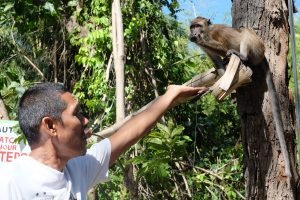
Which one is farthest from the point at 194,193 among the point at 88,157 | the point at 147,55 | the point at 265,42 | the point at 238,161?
the point at 88,157

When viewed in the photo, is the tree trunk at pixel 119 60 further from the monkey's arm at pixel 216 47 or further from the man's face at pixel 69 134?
the man's face at pixel 69 134

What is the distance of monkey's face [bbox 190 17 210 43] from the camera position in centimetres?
418

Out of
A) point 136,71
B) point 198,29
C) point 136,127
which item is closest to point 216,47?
point 198,29

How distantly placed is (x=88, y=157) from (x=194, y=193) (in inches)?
139

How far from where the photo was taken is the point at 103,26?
6160 millimetres

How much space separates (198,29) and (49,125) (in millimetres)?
2761

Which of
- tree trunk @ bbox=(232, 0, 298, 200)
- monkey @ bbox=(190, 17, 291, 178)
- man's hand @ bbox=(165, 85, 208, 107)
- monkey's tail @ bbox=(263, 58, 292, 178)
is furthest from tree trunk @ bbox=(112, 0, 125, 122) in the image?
man's hand @ bbox=(165, 85, 208, 107)

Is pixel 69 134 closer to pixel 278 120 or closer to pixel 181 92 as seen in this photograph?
pixel 181 92

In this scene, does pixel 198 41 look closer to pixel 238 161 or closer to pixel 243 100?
pixel 243 100

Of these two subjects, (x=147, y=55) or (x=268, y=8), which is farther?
(x=147, y=55)

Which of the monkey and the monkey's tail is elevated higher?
the monkey

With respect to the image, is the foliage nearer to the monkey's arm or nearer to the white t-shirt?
the monkey's arm

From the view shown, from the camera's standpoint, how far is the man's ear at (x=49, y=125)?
5.36ft

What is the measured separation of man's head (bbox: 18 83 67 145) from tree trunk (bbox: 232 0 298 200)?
5.13ft
